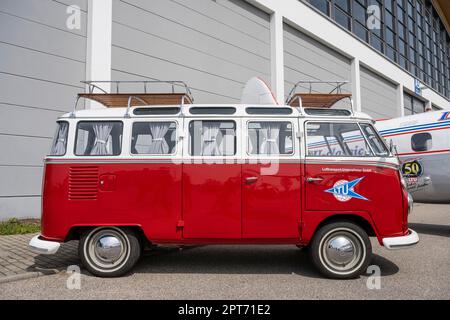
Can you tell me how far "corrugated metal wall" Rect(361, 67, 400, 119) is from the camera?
2164 cm

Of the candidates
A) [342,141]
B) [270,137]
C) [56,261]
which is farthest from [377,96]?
[56,261]

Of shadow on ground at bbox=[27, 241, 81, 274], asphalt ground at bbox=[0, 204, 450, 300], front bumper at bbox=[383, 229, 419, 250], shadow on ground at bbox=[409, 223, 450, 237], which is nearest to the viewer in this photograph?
asphalt ground at bbox=[0, 204, 450, 300]

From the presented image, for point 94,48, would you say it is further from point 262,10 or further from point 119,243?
point 262,10

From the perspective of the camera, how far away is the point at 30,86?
9.04 metres

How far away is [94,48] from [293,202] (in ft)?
25.6

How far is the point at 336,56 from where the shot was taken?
752 inches

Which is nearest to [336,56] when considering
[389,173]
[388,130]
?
[388,130]

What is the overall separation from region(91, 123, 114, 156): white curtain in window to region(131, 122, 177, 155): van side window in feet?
1.23

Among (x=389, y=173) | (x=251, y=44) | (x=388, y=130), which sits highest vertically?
(x=251, y=44)

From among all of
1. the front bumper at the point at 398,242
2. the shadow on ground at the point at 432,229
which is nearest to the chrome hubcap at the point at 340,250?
the front bumper at the point at 398,242

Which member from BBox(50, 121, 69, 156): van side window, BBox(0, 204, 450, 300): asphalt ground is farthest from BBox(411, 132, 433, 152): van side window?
BBox(50, 121, 69, 156): van side window

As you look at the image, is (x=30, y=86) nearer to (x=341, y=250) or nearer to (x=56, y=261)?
(x=56, y=261)

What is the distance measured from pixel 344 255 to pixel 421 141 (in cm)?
512

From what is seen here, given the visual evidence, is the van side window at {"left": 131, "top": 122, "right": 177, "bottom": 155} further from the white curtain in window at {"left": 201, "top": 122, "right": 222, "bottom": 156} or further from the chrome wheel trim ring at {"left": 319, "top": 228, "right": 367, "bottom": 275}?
the chrome wheel trim ring at {"left": 319, "top": 228, "right": 367, "bottom": 275}
